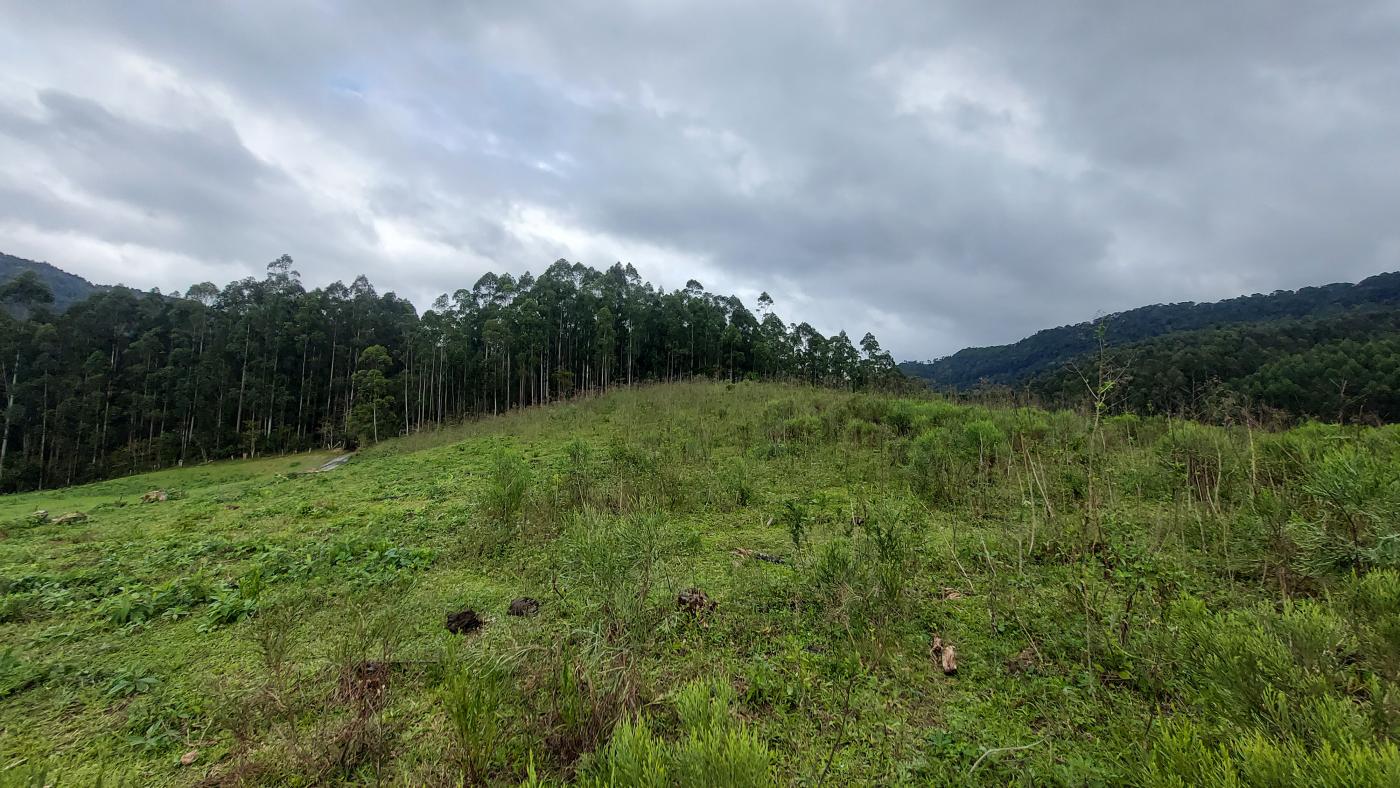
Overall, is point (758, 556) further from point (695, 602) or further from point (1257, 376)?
point (1257, 376)

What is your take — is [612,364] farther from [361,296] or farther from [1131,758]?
[1131,758]

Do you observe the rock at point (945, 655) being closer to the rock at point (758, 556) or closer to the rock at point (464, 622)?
the rock at point (758, 556)

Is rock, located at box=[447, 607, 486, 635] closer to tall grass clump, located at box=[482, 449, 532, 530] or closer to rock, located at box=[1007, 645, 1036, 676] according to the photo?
tall grass clump, located at box=[482, 449, 532, 530]

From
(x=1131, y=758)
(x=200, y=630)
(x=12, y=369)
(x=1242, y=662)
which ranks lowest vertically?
(x=200, y=630)

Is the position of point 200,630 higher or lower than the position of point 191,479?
higher

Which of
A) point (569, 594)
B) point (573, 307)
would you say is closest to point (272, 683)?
point (569, 594)

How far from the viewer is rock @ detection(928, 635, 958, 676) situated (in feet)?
8.52

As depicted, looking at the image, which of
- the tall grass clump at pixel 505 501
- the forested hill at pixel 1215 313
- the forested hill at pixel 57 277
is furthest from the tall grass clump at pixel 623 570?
the forested hill at pixel 57 277

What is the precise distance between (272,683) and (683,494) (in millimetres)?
4005

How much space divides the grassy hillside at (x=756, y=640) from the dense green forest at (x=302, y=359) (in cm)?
2387

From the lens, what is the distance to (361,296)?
38688 mm

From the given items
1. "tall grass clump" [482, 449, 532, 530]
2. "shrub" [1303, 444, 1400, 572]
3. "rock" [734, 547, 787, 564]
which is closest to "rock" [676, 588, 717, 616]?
"rock" [734, 547, 787, 564]

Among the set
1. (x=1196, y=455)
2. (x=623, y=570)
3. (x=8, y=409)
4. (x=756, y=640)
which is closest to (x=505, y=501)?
(x=623, y=570)

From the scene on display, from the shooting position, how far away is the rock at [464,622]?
3.16 m
